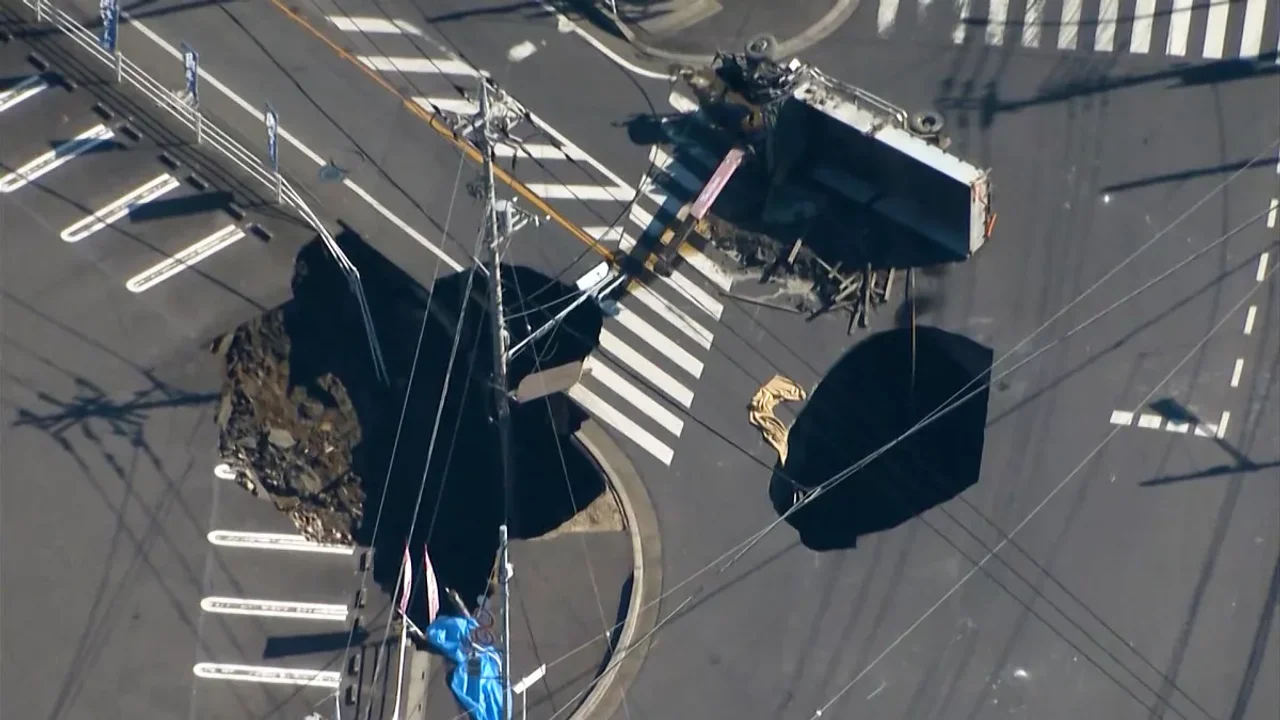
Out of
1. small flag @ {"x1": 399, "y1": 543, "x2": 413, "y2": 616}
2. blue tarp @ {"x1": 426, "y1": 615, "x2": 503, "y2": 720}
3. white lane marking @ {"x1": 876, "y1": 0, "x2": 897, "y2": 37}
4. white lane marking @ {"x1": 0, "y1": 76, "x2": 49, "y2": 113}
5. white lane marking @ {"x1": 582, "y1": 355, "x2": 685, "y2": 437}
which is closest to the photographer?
small flag @ {"x1": 399, "y1": 543, "x2": 413, "y2": 616}

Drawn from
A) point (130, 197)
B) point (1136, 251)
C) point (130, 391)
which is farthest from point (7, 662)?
point (1136, 251)

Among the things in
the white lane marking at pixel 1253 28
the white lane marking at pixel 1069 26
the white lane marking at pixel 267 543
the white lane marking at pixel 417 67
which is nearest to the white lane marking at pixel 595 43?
the white lane marking at pixel 417 67

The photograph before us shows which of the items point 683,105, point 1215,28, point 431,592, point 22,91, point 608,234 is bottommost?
point 431,592

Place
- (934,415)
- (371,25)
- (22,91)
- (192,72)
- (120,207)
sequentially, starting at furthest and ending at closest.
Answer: (371,25) < (22,91) < (120,207) < (192,72) < (934,415)

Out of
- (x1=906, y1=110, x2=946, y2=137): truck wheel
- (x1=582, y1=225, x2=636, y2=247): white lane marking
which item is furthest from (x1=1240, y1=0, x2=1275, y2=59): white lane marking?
(x1=582, y1=225, x2=636, y2=247): white lane marking

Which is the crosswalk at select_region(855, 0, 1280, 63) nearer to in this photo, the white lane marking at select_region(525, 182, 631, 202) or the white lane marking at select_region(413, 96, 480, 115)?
the white lane marking at select_region(525, 182, 631, 202)

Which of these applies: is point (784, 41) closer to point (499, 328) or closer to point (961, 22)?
point (961, 22)

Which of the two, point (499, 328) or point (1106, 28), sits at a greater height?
point (1106, 28)

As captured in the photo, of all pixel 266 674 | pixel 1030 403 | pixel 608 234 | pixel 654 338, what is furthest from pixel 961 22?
pixel 266 674
